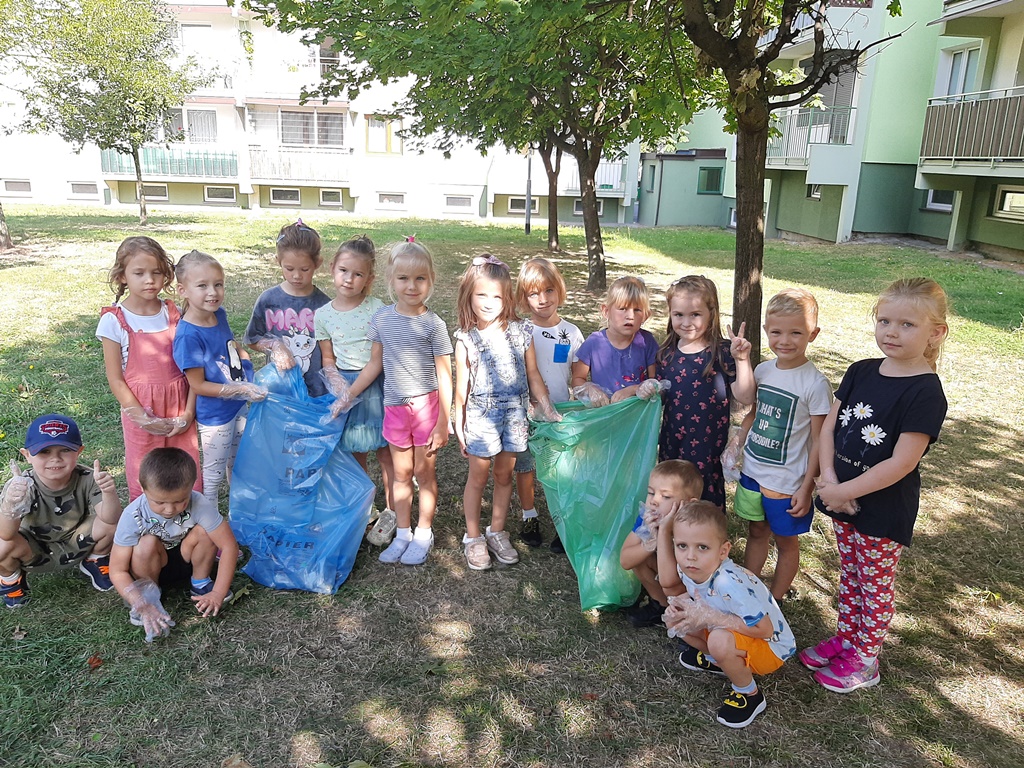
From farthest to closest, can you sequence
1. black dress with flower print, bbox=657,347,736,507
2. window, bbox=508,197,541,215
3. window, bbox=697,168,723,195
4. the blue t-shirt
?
window, bbox=508,197,541,215 → window, bbox=697,168,723,195 → the blue t-shirt → black dress with flower print, bbox=657,347,736,507

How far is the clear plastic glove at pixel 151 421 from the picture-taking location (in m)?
3.18

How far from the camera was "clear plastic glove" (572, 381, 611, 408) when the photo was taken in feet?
11.0

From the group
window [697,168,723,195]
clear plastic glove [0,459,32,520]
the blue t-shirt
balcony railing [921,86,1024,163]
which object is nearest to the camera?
clear plastic glove [0,459,32,520]

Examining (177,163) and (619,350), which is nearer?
(619,350)

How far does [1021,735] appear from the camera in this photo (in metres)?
2.52

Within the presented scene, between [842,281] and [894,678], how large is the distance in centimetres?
1111

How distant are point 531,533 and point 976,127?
1481cm

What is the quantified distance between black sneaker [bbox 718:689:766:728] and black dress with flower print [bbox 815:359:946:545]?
70 cm

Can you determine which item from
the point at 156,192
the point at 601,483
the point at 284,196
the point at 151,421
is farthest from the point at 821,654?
the point at 156,192

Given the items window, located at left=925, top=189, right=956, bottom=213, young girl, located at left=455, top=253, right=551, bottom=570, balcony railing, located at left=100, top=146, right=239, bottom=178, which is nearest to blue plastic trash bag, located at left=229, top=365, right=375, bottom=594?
young girl, located at left=455, top=253, right=551, bottom=570

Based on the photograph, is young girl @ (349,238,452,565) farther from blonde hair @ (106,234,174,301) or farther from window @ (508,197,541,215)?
window @ (508,197,541,215)

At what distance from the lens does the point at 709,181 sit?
27.8 meters

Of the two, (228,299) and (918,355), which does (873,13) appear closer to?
(228,299)

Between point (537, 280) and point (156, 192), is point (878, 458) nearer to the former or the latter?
point (537, 280)
